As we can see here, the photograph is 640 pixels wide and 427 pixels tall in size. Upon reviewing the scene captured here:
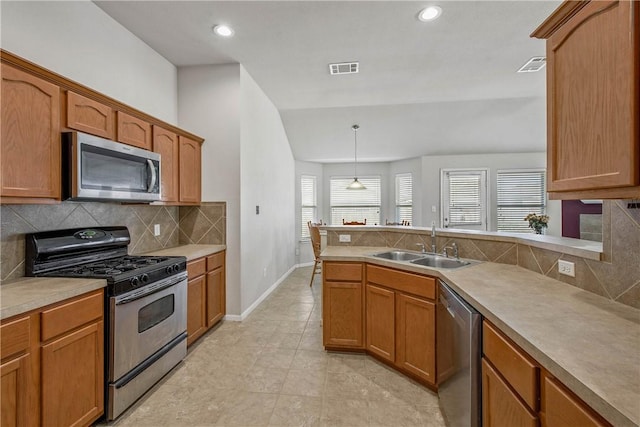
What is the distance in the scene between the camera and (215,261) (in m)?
3.38

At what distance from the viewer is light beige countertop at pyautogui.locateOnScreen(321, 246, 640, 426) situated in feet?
2.55

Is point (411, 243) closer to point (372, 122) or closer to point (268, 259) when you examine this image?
point (268, 259)

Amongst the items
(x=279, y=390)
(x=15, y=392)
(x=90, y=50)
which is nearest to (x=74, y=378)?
(x=15, y=392)

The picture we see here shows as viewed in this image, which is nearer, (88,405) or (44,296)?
(44,296)

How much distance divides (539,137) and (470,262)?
16.7ft

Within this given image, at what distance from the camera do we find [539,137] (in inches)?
233

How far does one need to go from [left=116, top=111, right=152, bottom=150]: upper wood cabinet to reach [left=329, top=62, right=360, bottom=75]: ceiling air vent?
2284mm

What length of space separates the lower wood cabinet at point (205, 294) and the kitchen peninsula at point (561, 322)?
6.30 feet

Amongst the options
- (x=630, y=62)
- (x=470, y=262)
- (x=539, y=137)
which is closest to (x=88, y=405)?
(x=470, y=262)

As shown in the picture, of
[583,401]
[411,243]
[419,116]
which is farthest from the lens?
[419,116]

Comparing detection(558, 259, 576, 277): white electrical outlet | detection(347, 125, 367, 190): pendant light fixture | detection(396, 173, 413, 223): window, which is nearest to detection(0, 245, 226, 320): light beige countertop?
detection(558, 259, 576, 277): white electrical outlet

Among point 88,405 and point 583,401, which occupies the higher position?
point 583,401

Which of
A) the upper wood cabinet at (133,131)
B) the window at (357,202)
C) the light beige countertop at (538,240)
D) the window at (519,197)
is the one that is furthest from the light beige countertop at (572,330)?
the window at (357,202)

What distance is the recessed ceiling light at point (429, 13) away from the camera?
2633 millimetres
